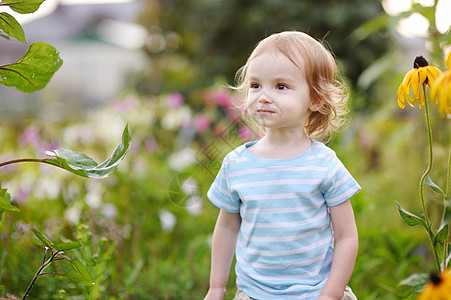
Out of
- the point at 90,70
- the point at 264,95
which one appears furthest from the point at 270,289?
the point at 90,70

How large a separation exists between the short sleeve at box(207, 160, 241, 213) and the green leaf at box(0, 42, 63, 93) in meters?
0.54

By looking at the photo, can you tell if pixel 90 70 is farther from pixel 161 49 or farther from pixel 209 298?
pixel 209 298

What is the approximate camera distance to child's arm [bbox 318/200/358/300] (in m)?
1.36

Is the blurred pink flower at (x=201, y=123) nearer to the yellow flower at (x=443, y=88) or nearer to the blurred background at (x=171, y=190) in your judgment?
the blurred background at (x=171, y=190)

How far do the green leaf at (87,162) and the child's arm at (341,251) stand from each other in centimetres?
57

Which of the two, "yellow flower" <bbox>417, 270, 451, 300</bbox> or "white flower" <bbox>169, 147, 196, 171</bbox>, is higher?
"yellow flower" <bbox>417, 270, 451, 300</bbox>

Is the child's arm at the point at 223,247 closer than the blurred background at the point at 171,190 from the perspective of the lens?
Yes

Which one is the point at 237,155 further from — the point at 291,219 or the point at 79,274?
the point at 79,274

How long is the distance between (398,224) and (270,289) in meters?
2.21

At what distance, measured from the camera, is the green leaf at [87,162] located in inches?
47.9

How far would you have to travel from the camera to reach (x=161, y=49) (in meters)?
11.0

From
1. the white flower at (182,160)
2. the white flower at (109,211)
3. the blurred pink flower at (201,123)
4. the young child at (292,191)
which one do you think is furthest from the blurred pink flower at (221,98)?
the young child at (292,191)

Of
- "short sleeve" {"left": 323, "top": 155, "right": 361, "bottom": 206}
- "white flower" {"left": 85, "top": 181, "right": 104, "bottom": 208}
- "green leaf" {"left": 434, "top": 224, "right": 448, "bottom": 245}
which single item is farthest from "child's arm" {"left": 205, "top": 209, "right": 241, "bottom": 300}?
"white flower" {"left": 85, "top": 181, "right": 104, "bottom": 208}

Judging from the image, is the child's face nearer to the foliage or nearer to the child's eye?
the child's eye
